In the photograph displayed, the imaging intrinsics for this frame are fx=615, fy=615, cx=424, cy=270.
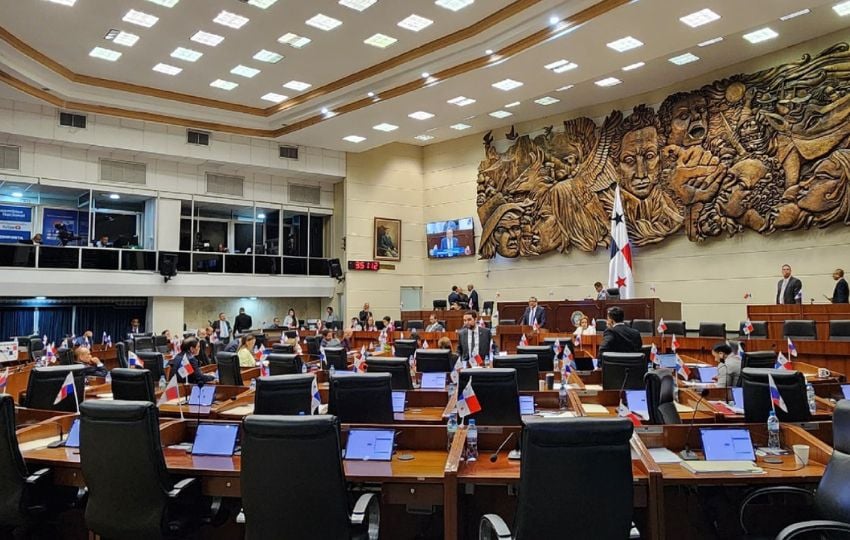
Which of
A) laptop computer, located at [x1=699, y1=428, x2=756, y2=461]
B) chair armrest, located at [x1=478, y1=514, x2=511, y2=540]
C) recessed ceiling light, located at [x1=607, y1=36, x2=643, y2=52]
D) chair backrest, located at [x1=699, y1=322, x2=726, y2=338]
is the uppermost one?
recessed ceiling light, located at [x1=607, y1=36, x2=643, y2=52]

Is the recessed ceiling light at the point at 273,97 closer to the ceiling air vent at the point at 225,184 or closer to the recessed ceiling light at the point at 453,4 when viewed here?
the ceiling air vent at the point at 225,184

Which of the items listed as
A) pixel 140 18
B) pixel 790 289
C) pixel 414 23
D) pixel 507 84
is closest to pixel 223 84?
pixel 140 18

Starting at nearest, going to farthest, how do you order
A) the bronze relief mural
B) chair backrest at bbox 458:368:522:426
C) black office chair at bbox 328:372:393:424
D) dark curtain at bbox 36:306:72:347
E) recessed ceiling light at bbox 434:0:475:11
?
1. black office chair at bbox 328:372:393:424
2. chair backrest at bbox 458:368:522:426
3. recessed ceiling light at bbox 434:0:475:11
4. the bronze relief mural
5. dark curtain at bbox 36:306:72:347

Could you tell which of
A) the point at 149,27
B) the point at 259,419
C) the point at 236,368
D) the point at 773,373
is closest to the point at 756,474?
the point at 773,373

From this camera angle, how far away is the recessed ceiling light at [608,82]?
560 inches

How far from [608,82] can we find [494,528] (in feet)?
44.5

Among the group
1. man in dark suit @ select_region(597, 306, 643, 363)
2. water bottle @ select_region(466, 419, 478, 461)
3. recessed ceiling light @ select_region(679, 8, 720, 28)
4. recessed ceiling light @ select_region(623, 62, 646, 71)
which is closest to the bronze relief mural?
recessed ceiling light @ select_region(623, 62, 646, 71)

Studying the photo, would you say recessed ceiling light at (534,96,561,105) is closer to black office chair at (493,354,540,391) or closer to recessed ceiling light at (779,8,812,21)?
recessed ceiling light at (779,8,812,21)

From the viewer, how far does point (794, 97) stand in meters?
12.0

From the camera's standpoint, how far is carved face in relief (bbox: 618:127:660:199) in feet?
46.6

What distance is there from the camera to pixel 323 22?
456 inches

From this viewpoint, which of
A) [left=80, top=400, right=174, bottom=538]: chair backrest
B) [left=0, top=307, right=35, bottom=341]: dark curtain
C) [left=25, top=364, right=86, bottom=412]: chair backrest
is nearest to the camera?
[left=80, top=400, right=174, bottom=538]: chair backrest

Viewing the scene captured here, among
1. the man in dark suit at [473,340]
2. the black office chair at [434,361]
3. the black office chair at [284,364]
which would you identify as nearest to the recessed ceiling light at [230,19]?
the man in dark suit at [473,340]

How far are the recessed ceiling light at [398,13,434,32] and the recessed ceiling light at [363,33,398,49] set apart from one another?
1.99 ft
